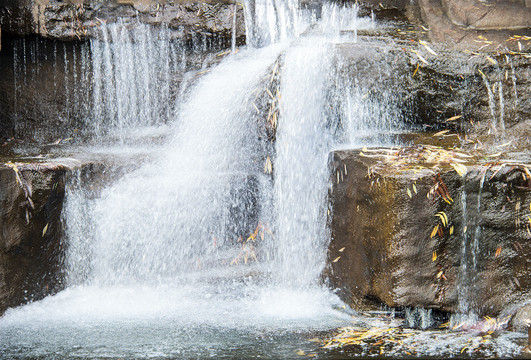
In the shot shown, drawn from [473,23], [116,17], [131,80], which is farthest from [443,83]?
[116,17]

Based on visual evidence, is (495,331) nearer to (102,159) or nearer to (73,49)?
(102,159)

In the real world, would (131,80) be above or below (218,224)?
above

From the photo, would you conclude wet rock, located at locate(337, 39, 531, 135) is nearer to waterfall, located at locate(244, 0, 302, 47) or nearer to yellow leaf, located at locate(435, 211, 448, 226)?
yellow leaf, located at locate(435, 211, 448, 226)

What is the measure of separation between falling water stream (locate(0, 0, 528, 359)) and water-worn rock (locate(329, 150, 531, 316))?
12.8 inches

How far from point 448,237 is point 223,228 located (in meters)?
2.04

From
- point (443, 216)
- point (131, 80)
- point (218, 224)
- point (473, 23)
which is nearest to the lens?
point (443, 216)

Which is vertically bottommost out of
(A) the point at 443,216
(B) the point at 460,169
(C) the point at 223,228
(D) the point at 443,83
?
(C) the point at 223,228

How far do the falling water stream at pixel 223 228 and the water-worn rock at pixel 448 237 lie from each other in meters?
0.32

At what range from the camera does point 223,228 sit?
5.02 m

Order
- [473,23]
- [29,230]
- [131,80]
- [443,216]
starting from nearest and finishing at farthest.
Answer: [443,216]
[29,230]
[473,23]
[131,80]

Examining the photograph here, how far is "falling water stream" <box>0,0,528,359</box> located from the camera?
12.5 ft

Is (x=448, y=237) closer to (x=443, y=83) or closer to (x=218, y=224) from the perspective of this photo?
(x=443, y=83)

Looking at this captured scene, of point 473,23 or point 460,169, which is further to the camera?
point 473,23

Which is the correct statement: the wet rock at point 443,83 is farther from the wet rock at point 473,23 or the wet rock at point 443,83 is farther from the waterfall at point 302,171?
the wet rock at point 473,23
